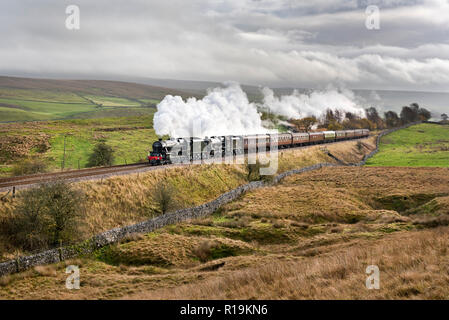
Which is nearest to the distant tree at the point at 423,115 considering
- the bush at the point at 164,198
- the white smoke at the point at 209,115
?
the white smoke at the point at 209,115

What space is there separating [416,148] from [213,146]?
64.6 metres

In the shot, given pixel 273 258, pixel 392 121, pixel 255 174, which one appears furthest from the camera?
pixel 392 121

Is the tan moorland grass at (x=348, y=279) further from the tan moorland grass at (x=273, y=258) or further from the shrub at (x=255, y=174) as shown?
the shrub at (x=255, y=174)

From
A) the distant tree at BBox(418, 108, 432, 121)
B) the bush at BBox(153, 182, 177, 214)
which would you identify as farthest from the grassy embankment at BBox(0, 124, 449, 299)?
the distant tree at BBox(418, 108, 432, 121)

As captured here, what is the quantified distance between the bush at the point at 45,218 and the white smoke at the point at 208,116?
2239 cm

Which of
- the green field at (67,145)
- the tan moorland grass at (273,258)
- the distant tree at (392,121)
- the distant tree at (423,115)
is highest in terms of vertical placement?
the distant tree at (423,115)

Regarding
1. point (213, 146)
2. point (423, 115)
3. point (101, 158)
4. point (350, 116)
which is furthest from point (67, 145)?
point (423, 115)

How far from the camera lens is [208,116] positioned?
184 ft

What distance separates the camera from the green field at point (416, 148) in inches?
2562

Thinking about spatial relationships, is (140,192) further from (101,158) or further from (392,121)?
(392,121)

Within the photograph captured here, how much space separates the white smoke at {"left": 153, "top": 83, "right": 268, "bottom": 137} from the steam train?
286 cm

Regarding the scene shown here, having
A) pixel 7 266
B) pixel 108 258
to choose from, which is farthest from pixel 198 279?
pixel 7 266
